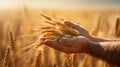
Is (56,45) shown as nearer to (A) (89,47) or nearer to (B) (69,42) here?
(B) (69,42)

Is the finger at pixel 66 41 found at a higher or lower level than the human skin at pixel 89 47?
higher

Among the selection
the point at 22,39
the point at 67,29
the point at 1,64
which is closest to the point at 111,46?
the point at 67,29

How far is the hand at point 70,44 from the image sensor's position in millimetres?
2745

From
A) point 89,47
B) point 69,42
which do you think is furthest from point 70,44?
point 89,47

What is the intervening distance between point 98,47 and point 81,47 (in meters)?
0.14

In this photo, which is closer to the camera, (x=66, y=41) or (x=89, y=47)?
(x=66, y=41)

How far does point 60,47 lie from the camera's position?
2.79 meters

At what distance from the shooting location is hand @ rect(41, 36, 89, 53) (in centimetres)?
275

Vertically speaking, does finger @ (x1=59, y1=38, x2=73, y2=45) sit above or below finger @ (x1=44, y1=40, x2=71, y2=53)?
above

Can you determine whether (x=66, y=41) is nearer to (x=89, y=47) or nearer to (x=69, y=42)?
(x=69, y=42)

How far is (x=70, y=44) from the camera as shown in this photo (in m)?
2.80

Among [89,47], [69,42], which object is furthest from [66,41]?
[89,47]

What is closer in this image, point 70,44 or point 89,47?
point 70,44

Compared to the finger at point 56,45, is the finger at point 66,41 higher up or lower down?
higher up
